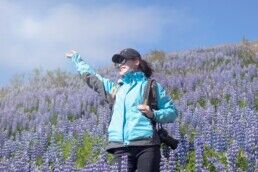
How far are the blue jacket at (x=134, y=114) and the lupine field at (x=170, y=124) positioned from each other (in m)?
0.37

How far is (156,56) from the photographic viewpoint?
803 inches

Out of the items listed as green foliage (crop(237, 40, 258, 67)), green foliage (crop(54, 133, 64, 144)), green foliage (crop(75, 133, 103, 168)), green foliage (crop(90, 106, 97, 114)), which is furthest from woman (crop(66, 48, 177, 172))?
green foliage (crop(237, 40, 258, 67))

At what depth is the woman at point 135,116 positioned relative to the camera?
25.5 feet

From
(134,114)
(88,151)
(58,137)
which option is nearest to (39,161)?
(88,151)

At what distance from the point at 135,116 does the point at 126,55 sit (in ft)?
2.43

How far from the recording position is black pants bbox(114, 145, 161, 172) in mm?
7727

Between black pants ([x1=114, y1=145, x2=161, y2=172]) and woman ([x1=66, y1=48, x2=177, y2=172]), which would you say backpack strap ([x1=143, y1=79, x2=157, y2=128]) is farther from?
black pants ([x1=114, y1=145, x2=161, y2=172])

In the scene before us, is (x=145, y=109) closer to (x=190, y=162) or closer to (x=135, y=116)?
(x=135, y=116)

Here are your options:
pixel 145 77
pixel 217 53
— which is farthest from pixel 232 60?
pixel 145 77

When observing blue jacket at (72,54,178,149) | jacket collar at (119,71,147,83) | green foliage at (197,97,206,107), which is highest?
jacket collar at (119,71,147,83)

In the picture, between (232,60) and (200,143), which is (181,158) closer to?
(200,143)

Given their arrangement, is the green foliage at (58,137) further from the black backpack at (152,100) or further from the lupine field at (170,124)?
the black backpack at (152,100)

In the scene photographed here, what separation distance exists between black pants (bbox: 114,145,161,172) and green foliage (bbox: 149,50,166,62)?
11.9 meters

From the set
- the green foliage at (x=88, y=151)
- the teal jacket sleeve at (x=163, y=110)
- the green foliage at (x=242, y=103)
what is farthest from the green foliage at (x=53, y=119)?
the teal jacket sleeve at (x=163, y=110)
